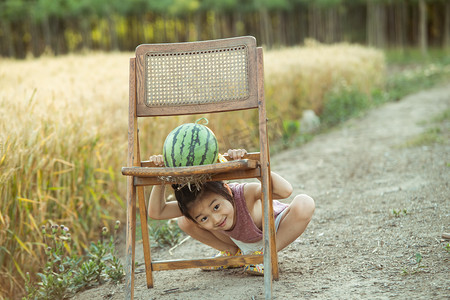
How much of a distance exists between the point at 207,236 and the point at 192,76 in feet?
3.37

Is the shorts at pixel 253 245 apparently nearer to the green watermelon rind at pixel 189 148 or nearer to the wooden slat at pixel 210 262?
the wooden slat at pixel 210 262

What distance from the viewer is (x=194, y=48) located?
9.70 feet

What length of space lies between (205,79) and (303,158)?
410cm

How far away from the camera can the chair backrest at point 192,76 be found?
2.87 metres

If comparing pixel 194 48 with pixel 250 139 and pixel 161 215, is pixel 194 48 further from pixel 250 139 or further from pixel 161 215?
pixel 250 139

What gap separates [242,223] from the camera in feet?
10.1

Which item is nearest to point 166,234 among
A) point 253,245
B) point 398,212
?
point 253,245

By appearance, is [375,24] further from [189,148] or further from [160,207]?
[189,148]

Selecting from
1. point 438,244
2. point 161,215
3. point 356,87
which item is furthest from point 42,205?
point 356,87

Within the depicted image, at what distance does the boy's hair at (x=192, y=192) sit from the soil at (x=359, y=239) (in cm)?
52

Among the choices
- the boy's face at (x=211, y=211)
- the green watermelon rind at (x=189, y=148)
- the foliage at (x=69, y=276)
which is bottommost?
the foliage at (x=69, y=276)

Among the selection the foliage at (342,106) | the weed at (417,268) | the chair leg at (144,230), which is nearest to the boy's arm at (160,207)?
the chair leg at (144,230)

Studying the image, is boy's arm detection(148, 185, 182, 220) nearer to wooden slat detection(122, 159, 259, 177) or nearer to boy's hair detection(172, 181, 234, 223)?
boy's hair detection(172, 181, 234, 223)

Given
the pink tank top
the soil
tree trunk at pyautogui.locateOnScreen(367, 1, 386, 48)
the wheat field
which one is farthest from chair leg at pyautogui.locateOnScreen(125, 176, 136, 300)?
tree trunk at pyautogui.locateOnScreen(367, 1, 386, 48)
